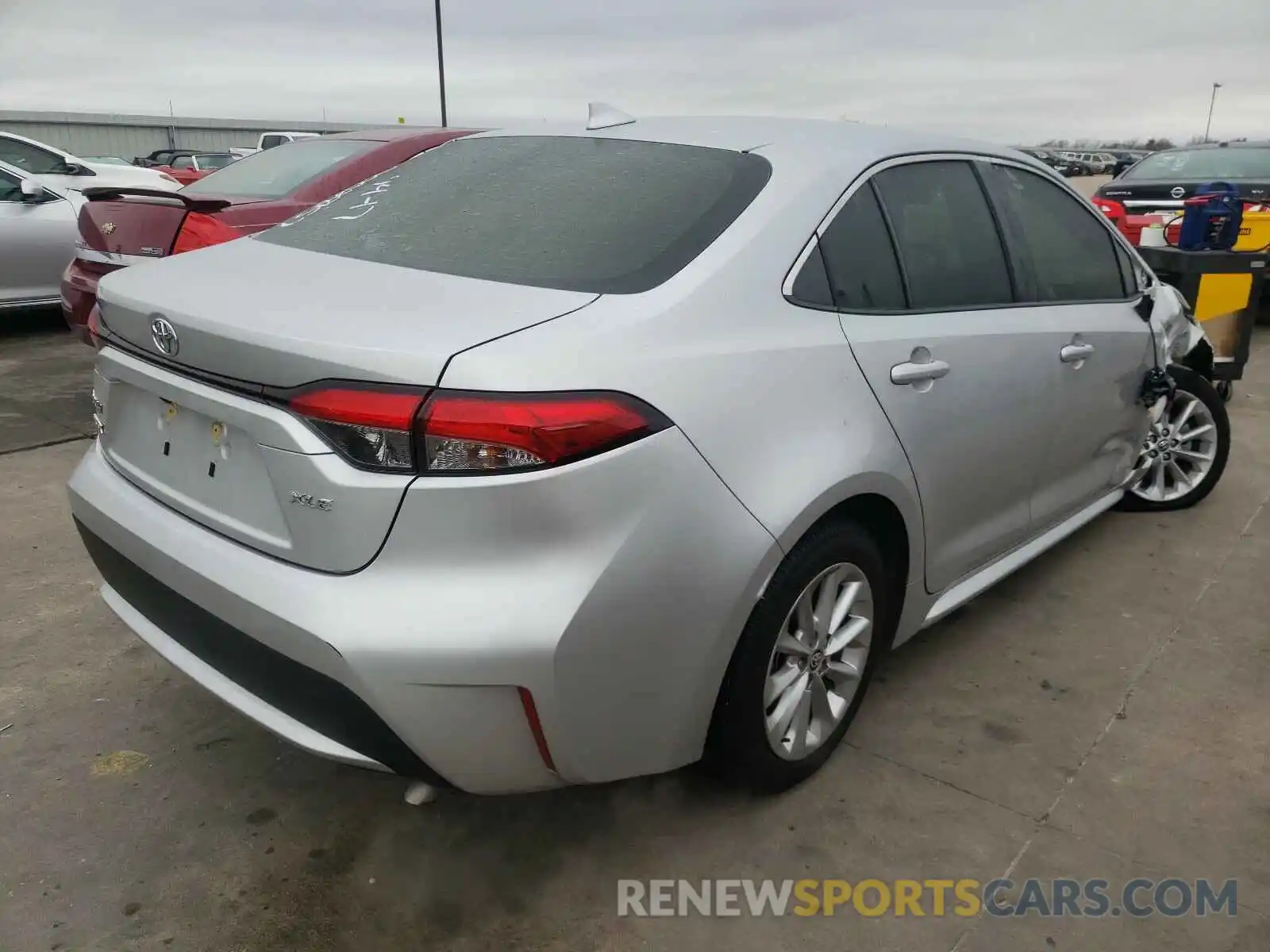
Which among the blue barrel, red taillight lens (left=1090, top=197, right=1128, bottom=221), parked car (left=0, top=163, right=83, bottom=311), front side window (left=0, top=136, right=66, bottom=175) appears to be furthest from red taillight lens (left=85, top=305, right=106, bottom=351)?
red taillight lens (left=1090, top=197, right=1128, bottom=221)

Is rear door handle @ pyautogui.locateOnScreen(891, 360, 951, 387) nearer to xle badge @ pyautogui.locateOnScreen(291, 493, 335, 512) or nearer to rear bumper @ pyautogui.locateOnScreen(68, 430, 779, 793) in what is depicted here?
rear bumper @ pyautogui.locateOnScreen(68, 430, 779, 793)

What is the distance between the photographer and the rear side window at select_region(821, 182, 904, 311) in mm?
2338

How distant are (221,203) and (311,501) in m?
3.76

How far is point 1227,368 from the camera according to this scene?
5.80 m

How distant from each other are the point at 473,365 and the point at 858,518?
110 cm

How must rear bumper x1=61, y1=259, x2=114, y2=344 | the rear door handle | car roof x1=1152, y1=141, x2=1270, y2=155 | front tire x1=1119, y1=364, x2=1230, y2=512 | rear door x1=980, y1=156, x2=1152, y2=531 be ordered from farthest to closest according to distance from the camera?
car roof x1=1152, y1=141, x2=1270, y2=155 < rear bumper x1=61, y1=259, x2=114, y2=344 < front tire x1=1119, y1=364, x2=1230, y2=512 < rear door x1=980, y1=156, x2=1152, y2=531 < the rear door handle

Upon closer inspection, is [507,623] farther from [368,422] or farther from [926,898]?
[926,898]

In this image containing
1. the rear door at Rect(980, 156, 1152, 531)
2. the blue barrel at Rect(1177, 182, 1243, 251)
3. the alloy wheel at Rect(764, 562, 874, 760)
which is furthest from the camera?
the blue barrel at Rect(1177, 182, 1243, 251)

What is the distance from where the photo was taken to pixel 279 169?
597cm

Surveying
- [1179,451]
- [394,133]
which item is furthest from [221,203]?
[1179,451]

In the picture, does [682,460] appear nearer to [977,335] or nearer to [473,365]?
[473,365]

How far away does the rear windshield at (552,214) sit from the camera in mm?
2092

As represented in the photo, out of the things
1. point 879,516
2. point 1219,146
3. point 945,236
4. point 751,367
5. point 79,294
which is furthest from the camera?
point 1219,146

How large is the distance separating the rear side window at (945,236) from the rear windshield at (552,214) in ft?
1.46
